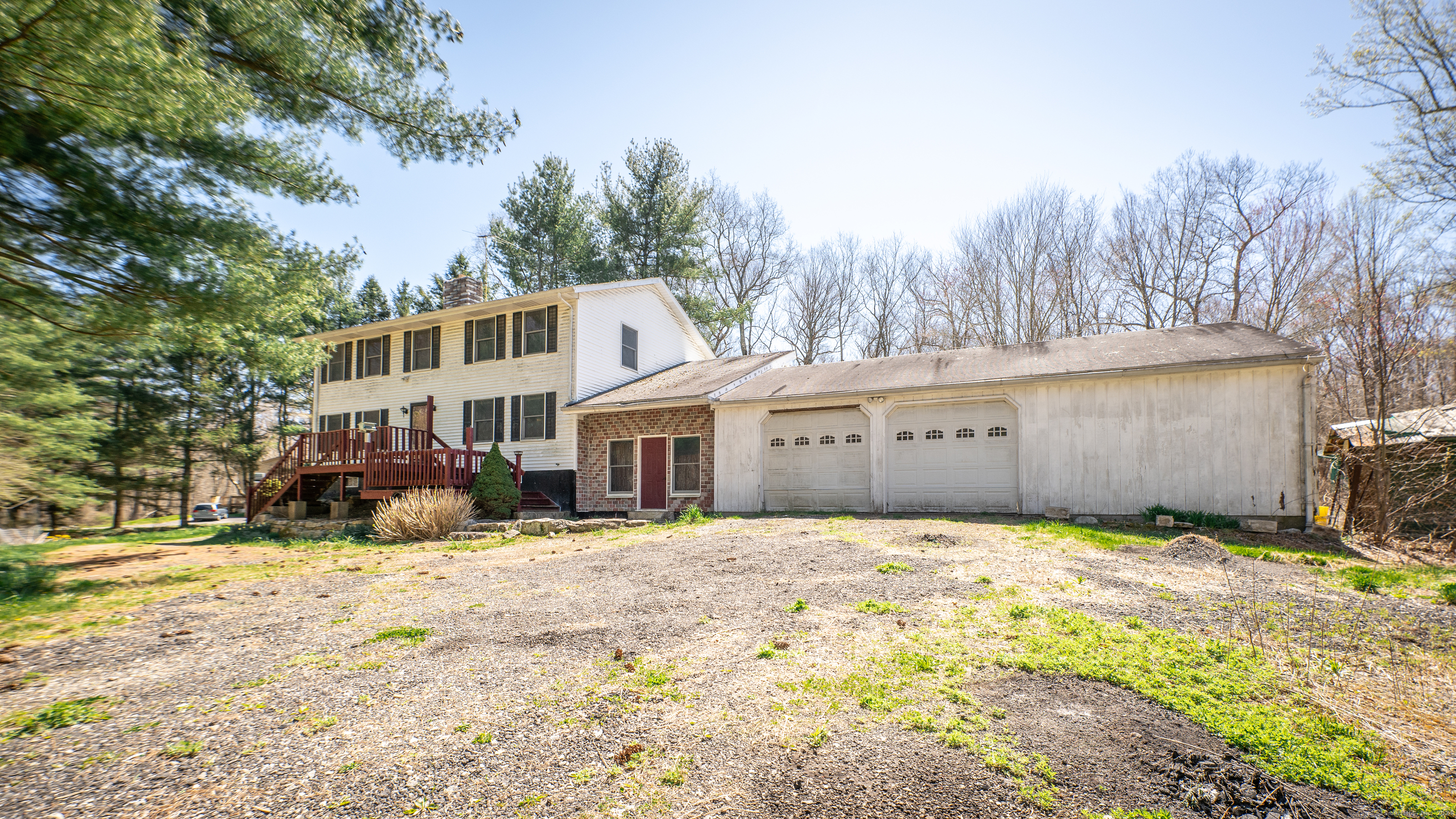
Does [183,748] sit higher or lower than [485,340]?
lower

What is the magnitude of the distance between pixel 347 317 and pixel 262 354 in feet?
86.0

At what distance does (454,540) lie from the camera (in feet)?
38.1

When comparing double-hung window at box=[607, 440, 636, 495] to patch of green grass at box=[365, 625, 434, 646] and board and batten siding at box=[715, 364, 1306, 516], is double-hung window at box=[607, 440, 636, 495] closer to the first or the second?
board and batten siding at box=[715, 364, 1306, 516]

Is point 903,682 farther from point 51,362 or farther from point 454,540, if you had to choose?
point 454,540

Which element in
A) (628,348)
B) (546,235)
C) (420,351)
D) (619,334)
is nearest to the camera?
(619,334)

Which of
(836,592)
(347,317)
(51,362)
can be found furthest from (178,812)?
(347,317)

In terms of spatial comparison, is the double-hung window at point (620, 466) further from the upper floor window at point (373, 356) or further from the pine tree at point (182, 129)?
the pine tree at point (182, 129)

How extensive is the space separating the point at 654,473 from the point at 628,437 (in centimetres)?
122

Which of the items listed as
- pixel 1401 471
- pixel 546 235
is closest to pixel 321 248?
pixel 1401 471

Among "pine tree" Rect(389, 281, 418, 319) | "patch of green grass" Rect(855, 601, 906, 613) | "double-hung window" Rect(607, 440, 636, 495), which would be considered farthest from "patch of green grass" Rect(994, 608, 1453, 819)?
"pine tree" Rect(389, 281, 418, 319)

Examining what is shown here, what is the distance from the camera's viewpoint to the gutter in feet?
34.8

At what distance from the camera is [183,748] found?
2.96 meters

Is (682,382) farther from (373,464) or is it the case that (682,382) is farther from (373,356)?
(373,356)

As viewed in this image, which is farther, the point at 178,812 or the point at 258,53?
the point at 258,53
